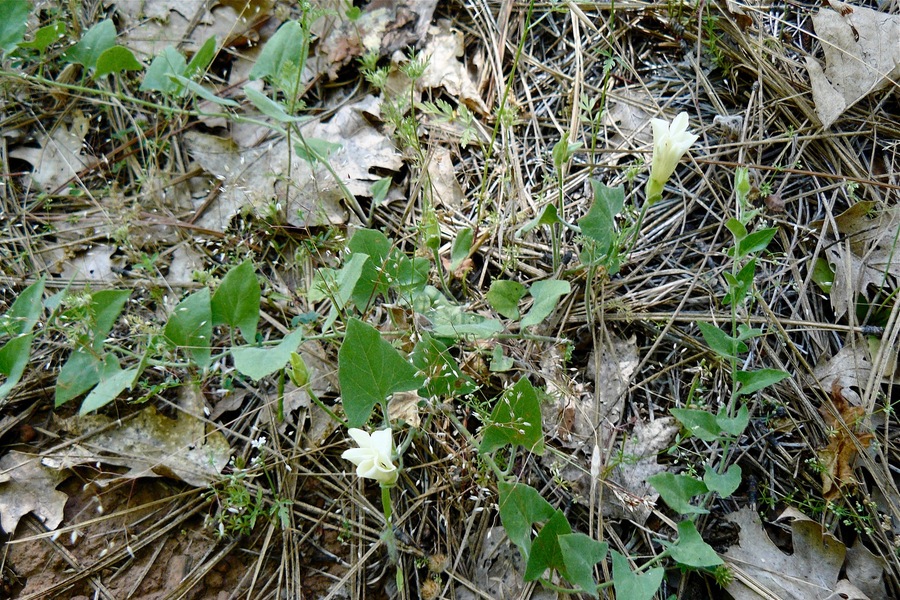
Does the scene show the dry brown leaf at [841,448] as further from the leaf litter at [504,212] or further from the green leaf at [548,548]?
the green leaf at [548,548]

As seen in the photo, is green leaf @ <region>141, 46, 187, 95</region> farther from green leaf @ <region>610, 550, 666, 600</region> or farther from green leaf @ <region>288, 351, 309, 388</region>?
green leaf @ <region>610, 550, 666, 600</region>

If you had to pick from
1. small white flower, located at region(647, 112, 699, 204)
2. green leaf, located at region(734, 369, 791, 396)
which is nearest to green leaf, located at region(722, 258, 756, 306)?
green leaf, located at region(734, 369, 791, 396)

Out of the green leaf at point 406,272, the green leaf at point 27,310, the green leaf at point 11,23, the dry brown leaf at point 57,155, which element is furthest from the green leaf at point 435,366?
the green leaf at point 11,23

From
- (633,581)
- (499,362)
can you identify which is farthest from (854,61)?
(633,581)

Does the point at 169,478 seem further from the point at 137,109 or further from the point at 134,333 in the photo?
the point at 137,109

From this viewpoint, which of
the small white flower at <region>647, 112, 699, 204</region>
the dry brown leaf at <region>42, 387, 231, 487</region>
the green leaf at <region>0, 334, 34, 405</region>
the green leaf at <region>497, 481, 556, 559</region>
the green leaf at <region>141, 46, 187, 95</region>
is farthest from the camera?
the green leaf at <region>141, 46, 187, 95</region>

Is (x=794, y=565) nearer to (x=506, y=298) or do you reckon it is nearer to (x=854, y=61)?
(x=506, y=298)
